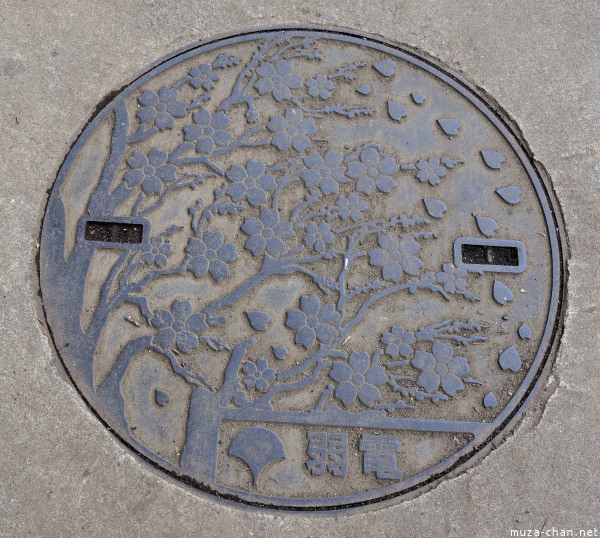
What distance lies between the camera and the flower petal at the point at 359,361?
7.06 ft

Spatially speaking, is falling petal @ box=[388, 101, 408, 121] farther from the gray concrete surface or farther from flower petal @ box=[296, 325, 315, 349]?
flower petal @ box=[296, 325, 315, 349]

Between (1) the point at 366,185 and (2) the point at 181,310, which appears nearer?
(2) the point at 181,310

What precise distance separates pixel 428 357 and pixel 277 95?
1323 mm

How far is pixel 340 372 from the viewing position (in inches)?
84.6

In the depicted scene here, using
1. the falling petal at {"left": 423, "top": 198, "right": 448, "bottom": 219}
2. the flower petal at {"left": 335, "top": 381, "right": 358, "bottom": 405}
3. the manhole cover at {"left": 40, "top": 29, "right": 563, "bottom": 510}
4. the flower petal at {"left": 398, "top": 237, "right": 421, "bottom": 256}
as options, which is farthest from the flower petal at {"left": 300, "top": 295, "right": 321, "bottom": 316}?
the falling petal at {"left": 423, "top": 198, "right": 448, "bottom": 219}

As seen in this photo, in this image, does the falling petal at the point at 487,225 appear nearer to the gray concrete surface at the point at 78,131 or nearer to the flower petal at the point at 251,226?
the gray concrete surface at the point at 78,131

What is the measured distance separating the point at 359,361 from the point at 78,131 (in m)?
1.60

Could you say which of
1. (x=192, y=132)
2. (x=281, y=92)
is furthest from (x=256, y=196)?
(x=281, y=92)

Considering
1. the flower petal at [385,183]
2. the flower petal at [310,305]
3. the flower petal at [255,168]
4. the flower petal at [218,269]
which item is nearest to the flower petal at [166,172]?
the flower petal at [255,168]

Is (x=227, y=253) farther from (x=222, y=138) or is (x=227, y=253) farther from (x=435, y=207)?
(x=435, y=207)

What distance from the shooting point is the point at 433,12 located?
8.64ft

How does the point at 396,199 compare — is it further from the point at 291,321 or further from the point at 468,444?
the point at 468,444

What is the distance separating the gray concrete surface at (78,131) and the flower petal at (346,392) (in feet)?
1.45

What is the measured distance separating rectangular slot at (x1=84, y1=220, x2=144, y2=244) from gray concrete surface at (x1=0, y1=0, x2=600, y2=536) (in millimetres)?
256
